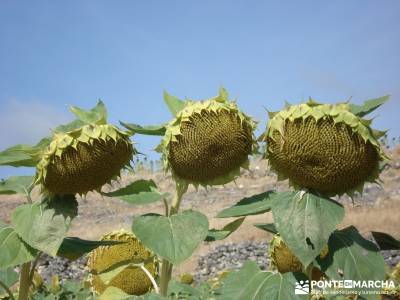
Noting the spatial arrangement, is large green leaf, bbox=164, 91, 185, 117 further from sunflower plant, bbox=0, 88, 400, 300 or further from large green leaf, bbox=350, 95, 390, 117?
large green leaf, bbox=350, 95, 390, 117

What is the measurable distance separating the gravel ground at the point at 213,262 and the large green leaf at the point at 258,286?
747 centimetres

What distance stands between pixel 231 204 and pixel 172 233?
17360 millimetres

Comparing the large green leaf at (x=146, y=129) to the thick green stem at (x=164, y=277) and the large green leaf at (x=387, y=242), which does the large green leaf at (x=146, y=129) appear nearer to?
the thick green stem at (x=164, y=277)

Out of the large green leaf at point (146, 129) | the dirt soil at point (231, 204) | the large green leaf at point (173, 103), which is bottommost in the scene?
the large green leaf at point (146, 129)

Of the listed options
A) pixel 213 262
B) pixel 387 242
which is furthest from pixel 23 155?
pixel 213 262

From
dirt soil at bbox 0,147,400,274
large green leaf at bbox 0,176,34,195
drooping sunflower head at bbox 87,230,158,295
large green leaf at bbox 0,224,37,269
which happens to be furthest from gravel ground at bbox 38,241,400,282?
large green leaf at bbox 0,224,37,269

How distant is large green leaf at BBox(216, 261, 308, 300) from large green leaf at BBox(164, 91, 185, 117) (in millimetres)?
550

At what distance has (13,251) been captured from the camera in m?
1.80

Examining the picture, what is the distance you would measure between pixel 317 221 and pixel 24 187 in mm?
1121

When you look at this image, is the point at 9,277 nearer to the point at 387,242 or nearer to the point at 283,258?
the point at 283,258

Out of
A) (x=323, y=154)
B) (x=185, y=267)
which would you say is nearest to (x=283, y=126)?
(x=323, y=154)

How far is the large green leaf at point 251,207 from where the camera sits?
1.55 meters

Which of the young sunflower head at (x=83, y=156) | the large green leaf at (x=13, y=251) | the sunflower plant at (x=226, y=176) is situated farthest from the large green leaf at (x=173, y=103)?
the large green leaf at (x=13, y=251)

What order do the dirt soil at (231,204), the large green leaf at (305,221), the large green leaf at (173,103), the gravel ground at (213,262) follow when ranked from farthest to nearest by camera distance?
the dirt soil at (231,204), the gravel ground at (213,262), the large green leaf at (173,103), the large green leaf at (305,221)
